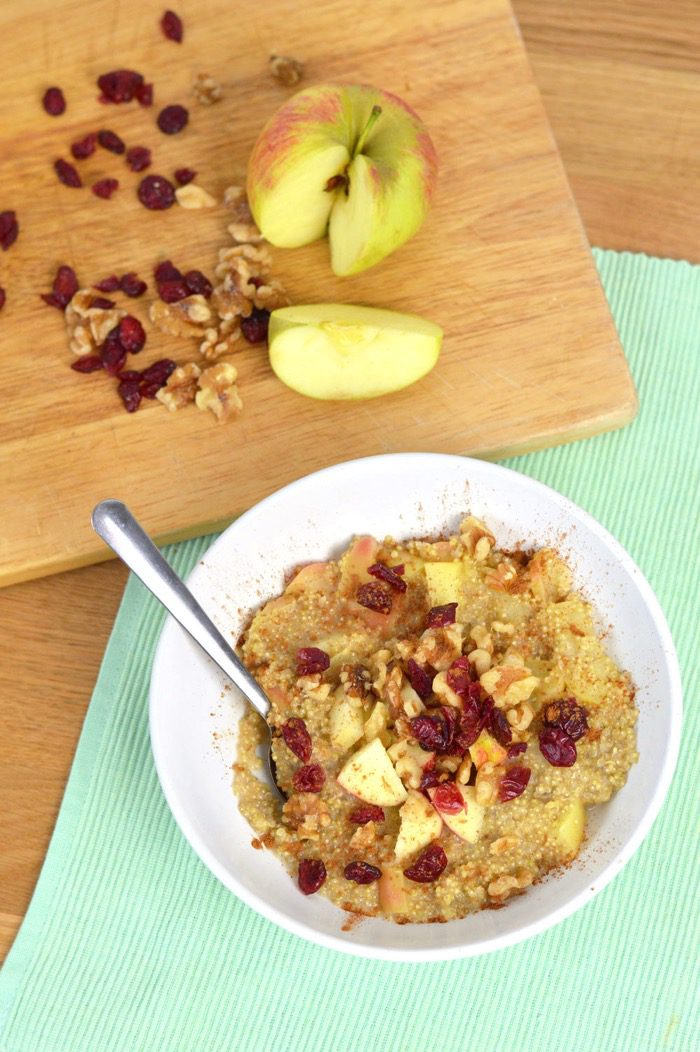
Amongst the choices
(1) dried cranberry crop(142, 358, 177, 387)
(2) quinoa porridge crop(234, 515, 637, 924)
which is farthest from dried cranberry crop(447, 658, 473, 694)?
(1) dried cranberry crop(142, 358, 177, 387)

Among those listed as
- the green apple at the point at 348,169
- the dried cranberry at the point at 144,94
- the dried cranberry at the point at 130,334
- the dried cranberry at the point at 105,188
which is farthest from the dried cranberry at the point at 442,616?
the dried cranberry at the point at 144,94

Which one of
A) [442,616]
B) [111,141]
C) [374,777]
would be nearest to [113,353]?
[111,141]

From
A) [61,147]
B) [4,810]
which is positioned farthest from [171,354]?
[4,810]

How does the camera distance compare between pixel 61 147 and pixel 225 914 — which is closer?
pixel 225 914

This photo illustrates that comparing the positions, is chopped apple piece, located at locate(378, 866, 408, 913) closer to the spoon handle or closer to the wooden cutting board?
the spoon handle

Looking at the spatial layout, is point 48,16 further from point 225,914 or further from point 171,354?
point 225,914

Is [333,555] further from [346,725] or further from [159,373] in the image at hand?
[159,373]

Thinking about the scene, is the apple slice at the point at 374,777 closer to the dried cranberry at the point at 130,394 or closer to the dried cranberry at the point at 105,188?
the dried cranberry at the point at 130,394
